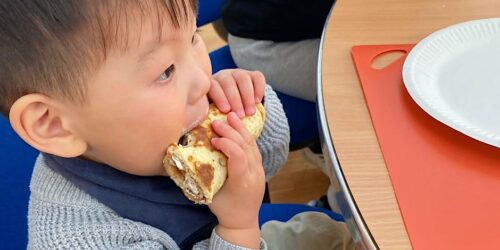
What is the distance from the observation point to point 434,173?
0.71 meters

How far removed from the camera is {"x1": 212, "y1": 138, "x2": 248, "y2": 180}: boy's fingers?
0.75 m

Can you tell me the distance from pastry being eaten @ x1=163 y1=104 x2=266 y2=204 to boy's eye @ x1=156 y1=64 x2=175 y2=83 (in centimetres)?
9

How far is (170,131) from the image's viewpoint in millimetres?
726

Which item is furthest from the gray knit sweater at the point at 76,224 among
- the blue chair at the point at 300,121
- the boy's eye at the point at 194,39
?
the blue chair at the point at 300,121

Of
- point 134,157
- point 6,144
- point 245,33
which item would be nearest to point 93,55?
point 134,157

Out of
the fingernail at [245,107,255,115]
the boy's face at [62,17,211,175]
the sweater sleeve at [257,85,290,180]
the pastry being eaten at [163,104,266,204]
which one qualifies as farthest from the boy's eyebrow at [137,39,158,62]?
the sweater sleeve at [257,85,290,180]

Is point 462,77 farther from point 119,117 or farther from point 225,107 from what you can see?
point 119,117

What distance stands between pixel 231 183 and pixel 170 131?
4.2 inches

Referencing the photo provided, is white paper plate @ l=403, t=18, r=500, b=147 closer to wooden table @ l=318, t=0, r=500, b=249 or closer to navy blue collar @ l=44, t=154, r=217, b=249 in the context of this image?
wooden table @ l=318, t=0, r=500, b=249

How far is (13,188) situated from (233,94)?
0.31 metres

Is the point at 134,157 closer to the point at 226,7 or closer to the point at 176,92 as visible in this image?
the point at 176,92

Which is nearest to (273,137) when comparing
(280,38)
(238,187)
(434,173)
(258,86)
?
(258,86)

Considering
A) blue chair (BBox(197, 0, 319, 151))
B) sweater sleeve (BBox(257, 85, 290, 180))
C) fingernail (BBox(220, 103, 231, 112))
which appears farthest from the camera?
blue chair (BBox(197, 0, 319, 151))

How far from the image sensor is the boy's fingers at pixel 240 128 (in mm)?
782
